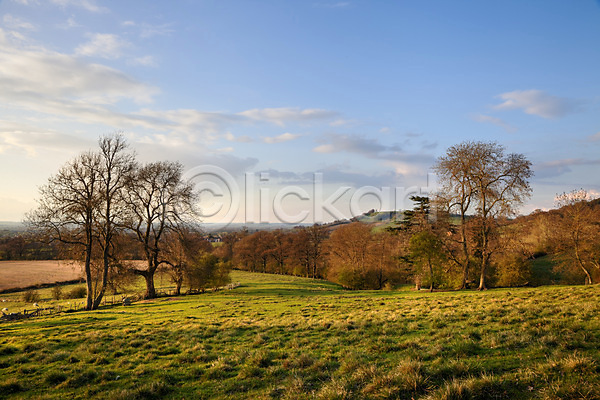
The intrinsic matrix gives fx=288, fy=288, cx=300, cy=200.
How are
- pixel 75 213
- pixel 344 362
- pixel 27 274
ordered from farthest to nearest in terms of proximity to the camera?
1. pixel 27 274
2. pixel 75 213
3. pixel 344 362

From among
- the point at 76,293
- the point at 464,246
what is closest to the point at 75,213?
the point at 76,293

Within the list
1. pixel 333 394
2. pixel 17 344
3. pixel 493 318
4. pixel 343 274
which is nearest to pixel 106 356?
pixel 17 344

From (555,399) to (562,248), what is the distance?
39164 mm

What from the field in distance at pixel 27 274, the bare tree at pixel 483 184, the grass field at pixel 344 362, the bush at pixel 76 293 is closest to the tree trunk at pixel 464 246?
the bare tree at pixel 483 184

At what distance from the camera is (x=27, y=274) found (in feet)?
194

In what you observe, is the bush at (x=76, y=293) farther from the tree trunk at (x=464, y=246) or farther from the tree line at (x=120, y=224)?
the tree trunk at (x=464, y=246)

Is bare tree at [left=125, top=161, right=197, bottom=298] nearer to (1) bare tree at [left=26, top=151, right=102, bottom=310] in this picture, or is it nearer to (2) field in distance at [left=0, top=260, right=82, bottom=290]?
(1) bare tree at [left=26, top=151, right=102, bottom=310]

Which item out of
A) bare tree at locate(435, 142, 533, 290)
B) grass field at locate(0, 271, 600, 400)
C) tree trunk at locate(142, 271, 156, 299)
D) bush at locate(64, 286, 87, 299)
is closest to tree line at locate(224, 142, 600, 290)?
bare tree at locate(435, 142, 533, 290)

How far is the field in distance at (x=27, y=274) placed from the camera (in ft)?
173

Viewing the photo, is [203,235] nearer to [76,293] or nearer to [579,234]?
[76,293]

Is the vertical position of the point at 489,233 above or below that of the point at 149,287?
above

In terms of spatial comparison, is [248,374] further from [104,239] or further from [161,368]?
[104,239]

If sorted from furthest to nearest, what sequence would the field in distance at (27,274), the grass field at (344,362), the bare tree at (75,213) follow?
1. the field in distance at (27,274)
2. the bare tree at (75,213)
3. the grass field at (344,362)

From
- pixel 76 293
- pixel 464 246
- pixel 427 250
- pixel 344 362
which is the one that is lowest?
pixel 76 293
